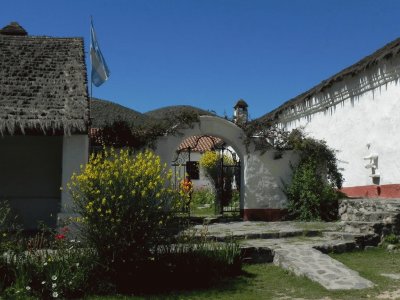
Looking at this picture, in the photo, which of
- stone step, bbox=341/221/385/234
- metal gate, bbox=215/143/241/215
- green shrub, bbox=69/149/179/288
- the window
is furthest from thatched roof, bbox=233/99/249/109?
green shrub, bbox=69/149/179/288

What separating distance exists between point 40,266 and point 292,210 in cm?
832

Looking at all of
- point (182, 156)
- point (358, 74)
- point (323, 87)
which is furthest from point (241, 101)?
point (358, 74)

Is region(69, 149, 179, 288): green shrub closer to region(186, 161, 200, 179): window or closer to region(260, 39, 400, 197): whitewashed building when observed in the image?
region(260, 39, 400, 197): whitewashed building

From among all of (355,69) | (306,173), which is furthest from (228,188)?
(355,69)

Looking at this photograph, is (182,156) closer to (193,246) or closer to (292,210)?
(292,210)

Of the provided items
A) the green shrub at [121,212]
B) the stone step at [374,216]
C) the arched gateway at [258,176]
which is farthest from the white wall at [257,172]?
the green shrub at [121,212]

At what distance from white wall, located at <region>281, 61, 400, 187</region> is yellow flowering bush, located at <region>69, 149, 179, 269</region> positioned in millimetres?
7476

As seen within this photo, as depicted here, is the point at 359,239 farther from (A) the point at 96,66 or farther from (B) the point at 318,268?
(A) the point at 96,66

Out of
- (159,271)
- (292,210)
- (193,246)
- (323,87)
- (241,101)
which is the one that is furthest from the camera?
(241,101)

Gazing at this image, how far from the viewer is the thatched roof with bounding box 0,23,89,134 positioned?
394 inches

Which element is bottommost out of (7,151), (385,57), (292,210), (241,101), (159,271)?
(159,271)

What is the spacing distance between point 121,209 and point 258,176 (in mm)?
7419

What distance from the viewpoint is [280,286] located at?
746 cm

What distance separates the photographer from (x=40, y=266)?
7.01m
